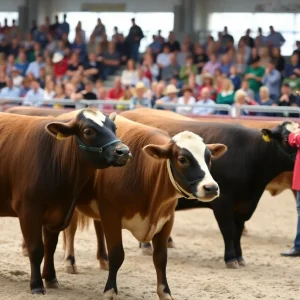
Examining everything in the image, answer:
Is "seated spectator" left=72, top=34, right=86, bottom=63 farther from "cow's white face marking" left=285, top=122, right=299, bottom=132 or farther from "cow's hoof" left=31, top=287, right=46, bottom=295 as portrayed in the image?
"cow's hoof" left=31, top=287, right=46, bottom=295

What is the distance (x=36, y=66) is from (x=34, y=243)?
47.9ft

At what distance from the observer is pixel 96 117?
705cm

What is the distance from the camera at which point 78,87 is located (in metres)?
18.0

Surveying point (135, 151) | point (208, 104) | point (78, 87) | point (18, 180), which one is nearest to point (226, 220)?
point (135, 151)

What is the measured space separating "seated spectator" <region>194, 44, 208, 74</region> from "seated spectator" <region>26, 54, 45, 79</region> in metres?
3.79

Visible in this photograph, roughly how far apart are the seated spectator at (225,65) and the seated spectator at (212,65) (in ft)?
0.33

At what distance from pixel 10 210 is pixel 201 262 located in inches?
103

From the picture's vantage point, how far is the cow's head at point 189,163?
21.7 ft

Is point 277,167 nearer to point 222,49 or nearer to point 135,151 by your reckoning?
point 135,151

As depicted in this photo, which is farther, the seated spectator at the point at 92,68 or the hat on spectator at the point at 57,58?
the hat on spectator at the point at 57,58

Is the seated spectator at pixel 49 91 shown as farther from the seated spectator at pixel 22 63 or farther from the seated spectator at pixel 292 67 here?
the seated spectator at pixel 292 67

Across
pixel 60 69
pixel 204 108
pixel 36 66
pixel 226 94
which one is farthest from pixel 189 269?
pixel 36 66

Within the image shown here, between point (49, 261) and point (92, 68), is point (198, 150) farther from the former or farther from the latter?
point (92, 68)

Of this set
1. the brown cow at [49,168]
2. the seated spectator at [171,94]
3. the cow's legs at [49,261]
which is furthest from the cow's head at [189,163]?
the seated spectator at [171,94]
